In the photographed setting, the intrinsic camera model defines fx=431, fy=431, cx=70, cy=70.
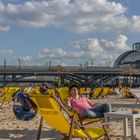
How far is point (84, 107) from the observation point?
691 cm

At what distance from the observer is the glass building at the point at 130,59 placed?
4865 inches

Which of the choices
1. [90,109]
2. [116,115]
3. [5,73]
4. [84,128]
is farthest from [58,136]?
[5,73]

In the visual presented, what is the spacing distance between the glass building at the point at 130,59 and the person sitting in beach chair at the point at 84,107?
380 ft

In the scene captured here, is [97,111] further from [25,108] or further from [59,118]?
[59,118]

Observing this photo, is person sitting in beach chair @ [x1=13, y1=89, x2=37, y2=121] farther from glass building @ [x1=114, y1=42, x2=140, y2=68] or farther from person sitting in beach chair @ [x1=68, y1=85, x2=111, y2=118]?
glass building @ [x1=114, y1=42, x2=140, y2=68]

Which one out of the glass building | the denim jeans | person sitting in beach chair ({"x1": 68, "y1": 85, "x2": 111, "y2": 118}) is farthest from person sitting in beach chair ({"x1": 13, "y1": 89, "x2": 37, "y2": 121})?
the glass building

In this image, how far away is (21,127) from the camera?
896 cm

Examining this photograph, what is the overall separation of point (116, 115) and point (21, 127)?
305 cm

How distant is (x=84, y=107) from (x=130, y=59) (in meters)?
121

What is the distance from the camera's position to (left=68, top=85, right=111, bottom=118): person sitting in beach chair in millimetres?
6684

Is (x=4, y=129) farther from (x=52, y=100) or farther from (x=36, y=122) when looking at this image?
(x=52, y=100)

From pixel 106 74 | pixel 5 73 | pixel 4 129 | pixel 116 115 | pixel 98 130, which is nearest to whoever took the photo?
pixel 98 130

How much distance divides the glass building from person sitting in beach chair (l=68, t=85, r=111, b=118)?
116 m

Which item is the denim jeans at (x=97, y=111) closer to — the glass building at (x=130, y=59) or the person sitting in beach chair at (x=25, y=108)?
the person sitting in beach chair at (x=25, y=108)
